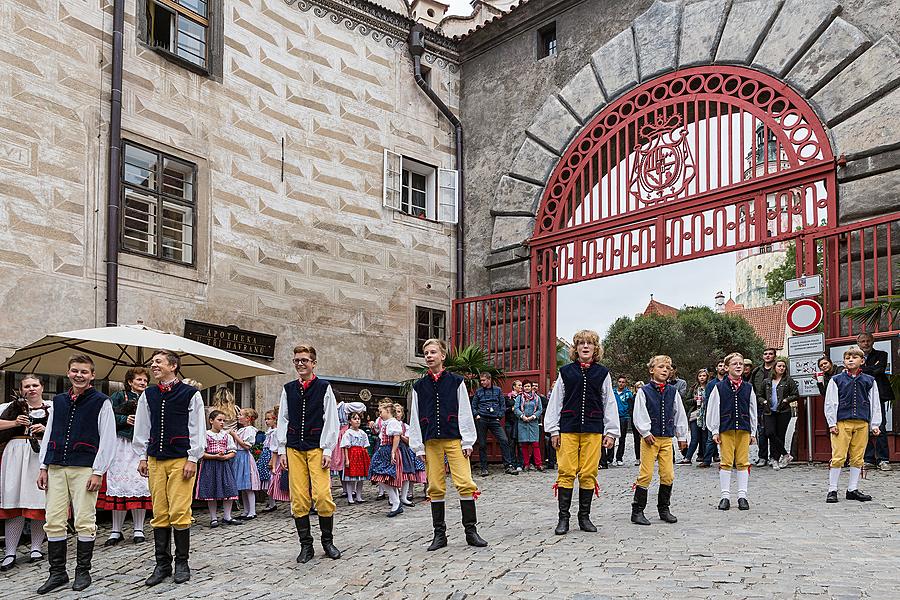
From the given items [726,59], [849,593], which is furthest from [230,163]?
[849,593]

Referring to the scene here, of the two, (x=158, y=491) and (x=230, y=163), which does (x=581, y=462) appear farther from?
(x=230, y=163)

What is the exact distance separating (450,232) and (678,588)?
12875mm

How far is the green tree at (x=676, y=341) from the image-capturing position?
4175cm

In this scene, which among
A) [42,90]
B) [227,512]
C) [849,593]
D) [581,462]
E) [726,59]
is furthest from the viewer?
[726,59]

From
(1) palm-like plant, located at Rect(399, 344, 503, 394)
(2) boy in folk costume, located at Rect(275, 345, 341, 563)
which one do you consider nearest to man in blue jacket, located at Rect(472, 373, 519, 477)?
(1) palm-like plant, located at Rect(399, 344, 503, 394)

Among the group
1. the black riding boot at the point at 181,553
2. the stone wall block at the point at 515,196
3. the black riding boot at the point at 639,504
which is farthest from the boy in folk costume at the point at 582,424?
the stone wall block at the point at 515,196

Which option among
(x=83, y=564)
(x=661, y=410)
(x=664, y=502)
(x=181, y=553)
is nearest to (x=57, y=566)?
(x=83, y=564)

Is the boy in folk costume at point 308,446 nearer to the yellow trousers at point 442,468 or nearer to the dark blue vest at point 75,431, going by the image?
the yellow trousers at point 442,468

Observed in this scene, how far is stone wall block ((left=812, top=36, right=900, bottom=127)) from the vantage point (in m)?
13.1

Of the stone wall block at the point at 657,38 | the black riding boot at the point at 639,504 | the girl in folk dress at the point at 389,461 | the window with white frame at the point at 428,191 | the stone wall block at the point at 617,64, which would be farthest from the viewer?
the window with white frame at the point at 428,191

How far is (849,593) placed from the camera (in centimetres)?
589

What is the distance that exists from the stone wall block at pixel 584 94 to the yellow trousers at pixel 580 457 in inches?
374

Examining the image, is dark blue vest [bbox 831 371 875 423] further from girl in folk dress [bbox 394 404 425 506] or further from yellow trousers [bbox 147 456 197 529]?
yellow trousers [bbox 147 456 197 529]

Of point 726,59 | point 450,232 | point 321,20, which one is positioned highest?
point 321,20
